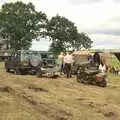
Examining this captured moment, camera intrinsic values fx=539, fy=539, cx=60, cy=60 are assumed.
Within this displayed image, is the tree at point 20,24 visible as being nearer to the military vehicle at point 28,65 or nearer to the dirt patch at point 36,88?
the military vehicle at point 28,65

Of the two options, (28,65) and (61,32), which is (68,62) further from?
(61,32)

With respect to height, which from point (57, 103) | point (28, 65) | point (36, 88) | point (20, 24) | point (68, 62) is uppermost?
point (20, 24)

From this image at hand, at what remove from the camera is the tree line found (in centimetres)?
7206

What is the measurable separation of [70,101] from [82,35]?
57.8 meters

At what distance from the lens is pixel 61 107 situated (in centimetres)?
1689

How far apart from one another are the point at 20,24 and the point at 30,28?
1.77m

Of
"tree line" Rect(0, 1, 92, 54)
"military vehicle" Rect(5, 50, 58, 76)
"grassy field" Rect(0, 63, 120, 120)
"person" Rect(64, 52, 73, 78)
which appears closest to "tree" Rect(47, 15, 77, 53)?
"tree line" Rect(0, 1, 92, 54)

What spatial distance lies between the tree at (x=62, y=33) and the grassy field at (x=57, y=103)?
48004 millimetres

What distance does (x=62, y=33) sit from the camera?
72625mm

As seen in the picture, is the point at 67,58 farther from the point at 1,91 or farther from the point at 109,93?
the point at 1,91

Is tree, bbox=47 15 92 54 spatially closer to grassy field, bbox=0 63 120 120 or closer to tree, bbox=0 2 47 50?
tree, bbox=0 2 47 50

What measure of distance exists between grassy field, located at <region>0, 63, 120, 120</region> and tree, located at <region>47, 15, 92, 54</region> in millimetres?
48004

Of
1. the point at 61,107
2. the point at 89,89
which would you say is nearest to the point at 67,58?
the point at 89,89

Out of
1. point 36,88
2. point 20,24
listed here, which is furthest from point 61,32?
point 36,88
